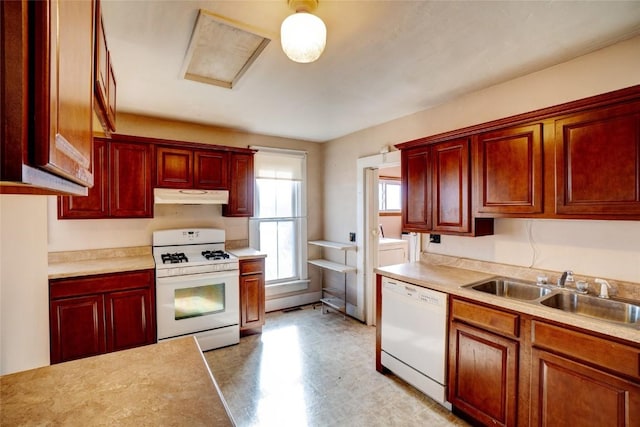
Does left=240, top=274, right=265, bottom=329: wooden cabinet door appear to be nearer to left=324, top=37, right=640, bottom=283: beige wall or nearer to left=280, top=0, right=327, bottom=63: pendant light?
left=324, top=37, right=640, bottom=283: beige wall

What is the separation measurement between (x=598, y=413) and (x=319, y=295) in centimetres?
354

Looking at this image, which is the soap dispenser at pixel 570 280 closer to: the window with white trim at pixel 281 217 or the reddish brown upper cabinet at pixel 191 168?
the window with white trim at pixel 281 217

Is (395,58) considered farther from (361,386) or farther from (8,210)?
(361,386)

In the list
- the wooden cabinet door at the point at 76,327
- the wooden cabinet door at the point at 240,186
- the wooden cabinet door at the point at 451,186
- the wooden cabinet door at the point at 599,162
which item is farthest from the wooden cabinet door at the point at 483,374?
the wooden cabinet door at the point at 76,327

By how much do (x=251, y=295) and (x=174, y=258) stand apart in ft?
3.15

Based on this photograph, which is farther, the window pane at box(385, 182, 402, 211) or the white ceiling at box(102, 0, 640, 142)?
the window pane at box(385, 182, 402, 211)

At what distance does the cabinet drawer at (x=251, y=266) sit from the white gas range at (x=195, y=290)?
0.13 m

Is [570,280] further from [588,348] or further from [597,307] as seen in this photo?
[588,348]

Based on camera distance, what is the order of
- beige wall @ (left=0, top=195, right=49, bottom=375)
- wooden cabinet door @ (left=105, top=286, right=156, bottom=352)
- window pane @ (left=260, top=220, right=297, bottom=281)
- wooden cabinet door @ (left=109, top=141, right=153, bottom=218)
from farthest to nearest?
window pane @ (left=260, top=220, right=297, bottom=281) → wooden cabinet door @ (left=109, top=141, right=153, bottom=218) → wooden cabinet door @ (left=105, top=286, right=156, bottom=352) → beige wall @ (left=0, top=195, right=49, bottom=375)

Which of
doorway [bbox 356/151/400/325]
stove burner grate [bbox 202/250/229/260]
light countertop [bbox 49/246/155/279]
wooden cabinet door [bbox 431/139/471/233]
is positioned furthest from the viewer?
doorway [bbox 356/151/400/325]

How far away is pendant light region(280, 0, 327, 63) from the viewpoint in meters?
1.45

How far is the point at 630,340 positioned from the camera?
142 cm

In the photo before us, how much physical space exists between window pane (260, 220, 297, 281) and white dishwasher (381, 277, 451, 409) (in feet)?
6.81

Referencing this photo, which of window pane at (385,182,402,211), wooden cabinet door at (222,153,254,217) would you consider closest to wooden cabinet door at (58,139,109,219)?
wooden cabinet door at (222,153,254,217)
